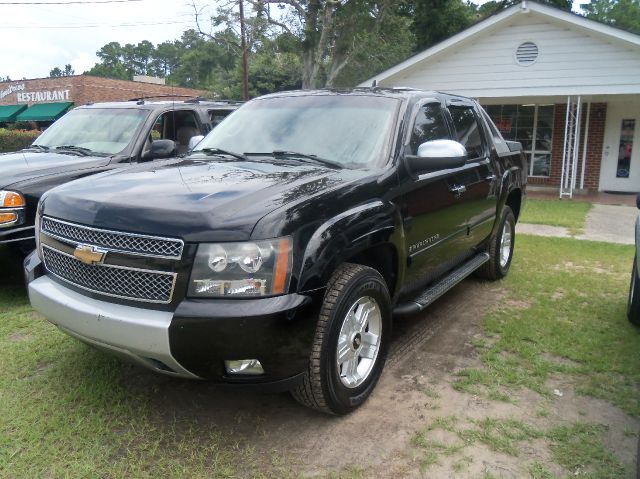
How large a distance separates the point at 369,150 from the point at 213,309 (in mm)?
1661

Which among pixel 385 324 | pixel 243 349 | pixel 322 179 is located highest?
pixel 322 179

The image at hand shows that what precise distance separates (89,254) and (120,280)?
231 mm

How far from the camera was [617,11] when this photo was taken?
4978cm

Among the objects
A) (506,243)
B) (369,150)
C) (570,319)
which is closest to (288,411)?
(369,150)

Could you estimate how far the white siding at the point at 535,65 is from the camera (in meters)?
12.3

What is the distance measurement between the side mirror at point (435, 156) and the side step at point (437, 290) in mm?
927

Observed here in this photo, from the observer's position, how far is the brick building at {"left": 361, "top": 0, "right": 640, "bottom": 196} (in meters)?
12.4

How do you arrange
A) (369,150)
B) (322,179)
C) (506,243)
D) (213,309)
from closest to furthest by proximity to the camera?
(213,309), (322,179), (369,150), (506,243)

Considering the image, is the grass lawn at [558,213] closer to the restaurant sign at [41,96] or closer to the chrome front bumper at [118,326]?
the chrome front bumper at [118,326]

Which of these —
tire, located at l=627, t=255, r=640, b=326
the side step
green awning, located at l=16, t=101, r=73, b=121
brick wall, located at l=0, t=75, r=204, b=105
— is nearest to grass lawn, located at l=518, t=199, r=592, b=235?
tire, located at l=627, t=255, r=640, b=326

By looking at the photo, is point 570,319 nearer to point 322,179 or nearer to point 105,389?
point 322,179

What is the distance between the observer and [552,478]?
264 cm

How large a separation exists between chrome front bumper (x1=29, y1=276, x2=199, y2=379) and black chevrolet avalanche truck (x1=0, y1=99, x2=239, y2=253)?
2179 mm

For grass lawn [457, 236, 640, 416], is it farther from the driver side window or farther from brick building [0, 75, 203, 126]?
brick building [0, 75, 203, 126]
